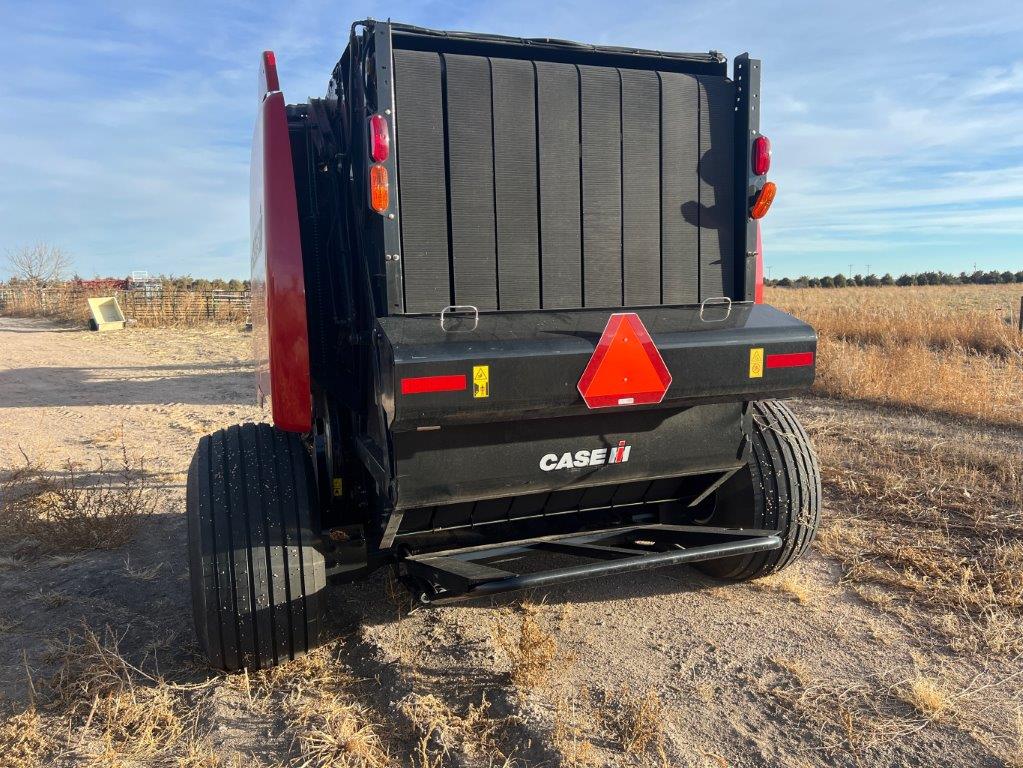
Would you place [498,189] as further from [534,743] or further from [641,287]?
[534,743]

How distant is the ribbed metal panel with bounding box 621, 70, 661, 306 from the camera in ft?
9.45

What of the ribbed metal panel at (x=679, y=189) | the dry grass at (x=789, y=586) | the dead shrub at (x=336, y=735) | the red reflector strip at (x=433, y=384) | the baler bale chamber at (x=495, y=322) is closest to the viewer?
the red reflector strip at (x=433, y=384)

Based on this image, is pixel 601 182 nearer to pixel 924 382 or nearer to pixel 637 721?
pixel 637 721

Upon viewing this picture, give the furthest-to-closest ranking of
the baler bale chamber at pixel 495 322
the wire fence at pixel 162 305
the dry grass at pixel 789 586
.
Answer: the wire fence at pixel 162 305 < the dry grass at pixel 789 586 < the baler bale chamber at pixel 495 322

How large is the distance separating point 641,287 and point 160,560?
315cm

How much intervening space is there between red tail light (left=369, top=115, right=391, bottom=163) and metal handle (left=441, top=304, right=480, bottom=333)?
21.1 inches

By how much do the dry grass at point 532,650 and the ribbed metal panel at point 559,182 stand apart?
1.35m

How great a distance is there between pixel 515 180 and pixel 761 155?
3.24 feet

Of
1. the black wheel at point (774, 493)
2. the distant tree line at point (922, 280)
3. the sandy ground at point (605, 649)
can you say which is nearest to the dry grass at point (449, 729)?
the sandy ground at point (605, 649)

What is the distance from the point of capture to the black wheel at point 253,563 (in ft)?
9.14

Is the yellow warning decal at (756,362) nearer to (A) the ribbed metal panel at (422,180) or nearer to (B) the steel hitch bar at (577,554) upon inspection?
(B) the steel hitch bar at (577,554)

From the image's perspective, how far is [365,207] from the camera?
2674 millimetres

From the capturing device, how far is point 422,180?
2.62m

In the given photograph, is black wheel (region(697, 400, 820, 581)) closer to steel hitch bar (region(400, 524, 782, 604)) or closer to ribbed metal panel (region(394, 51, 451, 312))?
steel hitch bar (region(400, 524, 782, 604))
